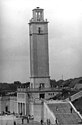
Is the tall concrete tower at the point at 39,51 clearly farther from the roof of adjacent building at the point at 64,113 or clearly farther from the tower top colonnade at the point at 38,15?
the roof of adjacent building at the point at 64,113

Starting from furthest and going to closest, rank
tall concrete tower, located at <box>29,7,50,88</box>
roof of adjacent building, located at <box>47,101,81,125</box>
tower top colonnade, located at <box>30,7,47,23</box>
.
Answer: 1. tower top colonnade, located at <box>30,7,47,23</box>
2. tall concrete tower, located at <box>29,7,50,88</box>
3. roof of adjacent building, located at <box>47,101,81,125</box>

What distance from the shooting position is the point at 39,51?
43750 millimetres

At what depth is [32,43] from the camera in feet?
144

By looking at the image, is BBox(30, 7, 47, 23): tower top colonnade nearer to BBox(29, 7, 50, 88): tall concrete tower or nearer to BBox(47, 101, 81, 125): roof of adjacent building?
BBox(29, 7, 50, 88): tall concrete tower

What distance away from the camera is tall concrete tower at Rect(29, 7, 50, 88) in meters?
43.6

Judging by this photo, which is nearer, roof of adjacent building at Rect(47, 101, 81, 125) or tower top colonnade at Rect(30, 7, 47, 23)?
roof of adjacent building at Rect(47, 101, 81, 125)

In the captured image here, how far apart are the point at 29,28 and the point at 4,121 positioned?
1139 centimetres

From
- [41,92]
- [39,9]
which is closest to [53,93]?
[41,92]

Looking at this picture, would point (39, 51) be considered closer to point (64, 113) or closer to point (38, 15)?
point (38, 15)

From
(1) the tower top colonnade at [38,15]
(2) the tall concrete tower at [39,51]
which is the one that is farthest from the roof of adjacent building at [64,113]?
(1) the tower top colonnade at [38,15]

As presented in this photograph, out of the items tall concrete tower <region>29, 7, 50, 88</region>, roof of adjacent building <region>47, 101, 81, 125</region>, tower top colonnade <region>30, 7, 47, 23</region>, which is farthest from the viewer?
tower top colonnade <region>30, 7, 47, 23</region>

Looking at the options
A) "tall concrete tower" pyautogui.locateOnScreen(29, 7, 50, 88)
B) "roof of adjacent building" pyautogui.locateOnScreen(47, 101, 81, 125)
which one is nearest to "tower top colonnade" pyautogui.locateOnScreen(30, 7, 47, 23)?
"tall concrete tower" pyautogui.locateOnScreen(29, 7, 50, 88)

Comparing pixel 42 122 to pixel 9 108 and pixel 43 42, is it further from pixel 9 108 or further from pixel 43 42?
pixel 9 108

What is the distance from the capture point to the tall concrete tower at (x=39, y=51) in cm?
4362
